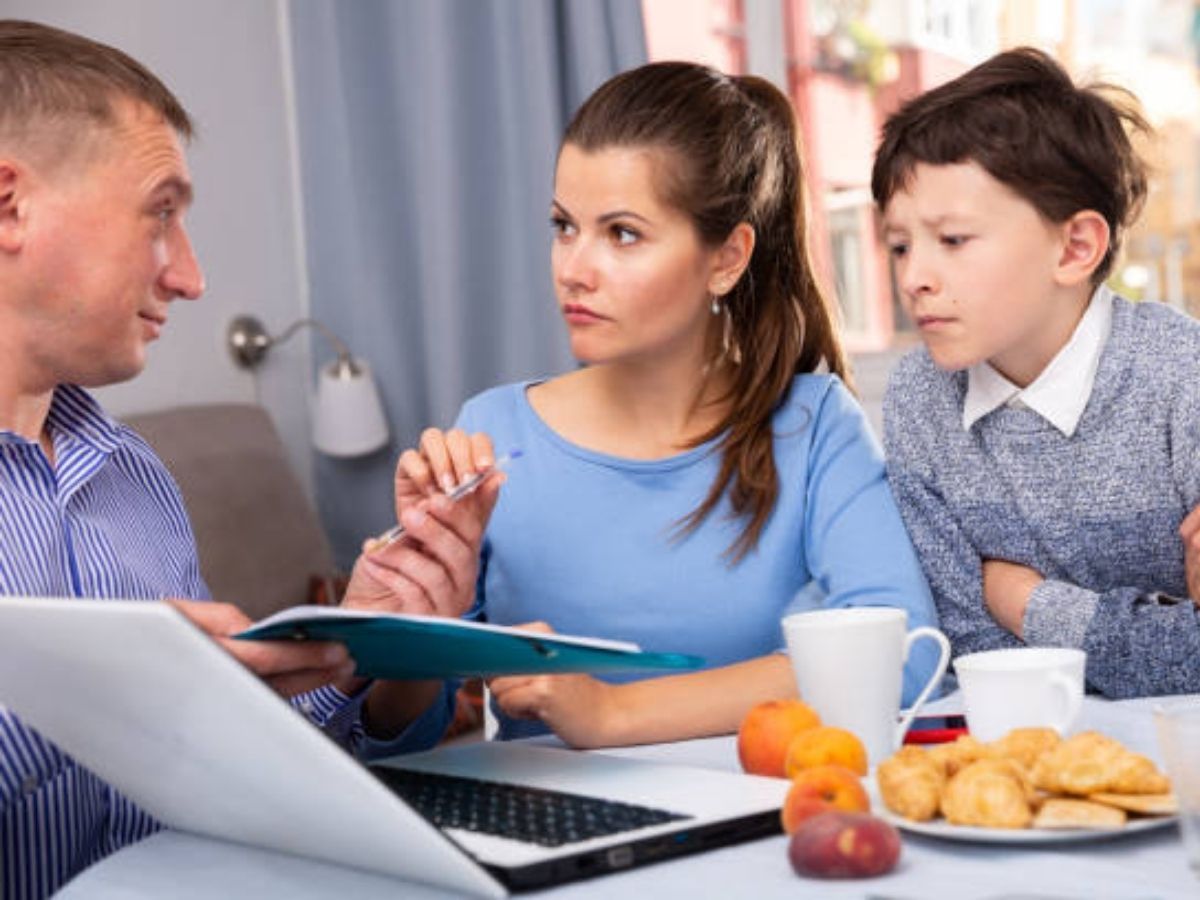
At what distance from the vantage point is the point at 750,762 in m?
1.06

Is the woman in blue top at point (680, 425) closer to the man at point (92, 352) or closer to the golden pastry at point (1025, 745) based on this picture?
the man at point (92, 352)

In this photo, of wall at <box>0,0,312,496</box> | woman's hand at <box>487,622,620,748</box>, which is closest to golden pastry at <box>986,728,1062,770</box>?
woman's hand at <box>487,622,620,748</box>

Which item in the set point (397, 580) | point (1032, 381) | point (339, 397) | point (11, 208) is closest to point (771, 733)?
point (397, 580)

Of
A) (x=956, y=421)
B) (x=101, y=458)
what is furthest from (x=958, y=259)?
(x=101, y=458)

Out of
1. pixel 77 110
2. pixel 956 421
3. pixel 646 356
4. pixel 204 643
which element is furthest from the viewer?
pixel 646 356

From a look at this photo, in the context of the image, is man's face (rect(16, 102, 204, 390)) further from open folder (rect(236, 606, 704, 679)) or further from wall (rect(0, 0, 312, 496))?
wall (rect(0, 0, 312, 496))

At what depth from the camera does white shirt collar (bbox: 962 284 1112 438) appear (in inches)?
58.9

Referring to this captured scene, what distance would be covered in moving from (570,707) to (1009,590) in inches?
18.3

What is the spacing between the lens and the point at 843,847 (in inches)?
32.2

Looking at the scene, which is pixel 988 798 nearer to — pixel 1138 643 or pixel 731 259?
pixel 1138 643

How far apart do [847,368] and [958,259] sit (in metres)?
0.27

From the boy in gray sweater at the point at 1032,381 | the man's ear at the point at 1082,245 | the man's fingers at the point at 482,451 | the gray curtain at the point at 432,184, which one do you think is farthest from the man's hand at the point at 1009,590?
the gray curtain at the point at 432,184

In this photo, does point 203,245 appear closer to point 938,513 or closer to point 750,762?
point 938,513

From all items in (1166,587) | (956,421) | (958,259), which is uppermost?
(958,259)
